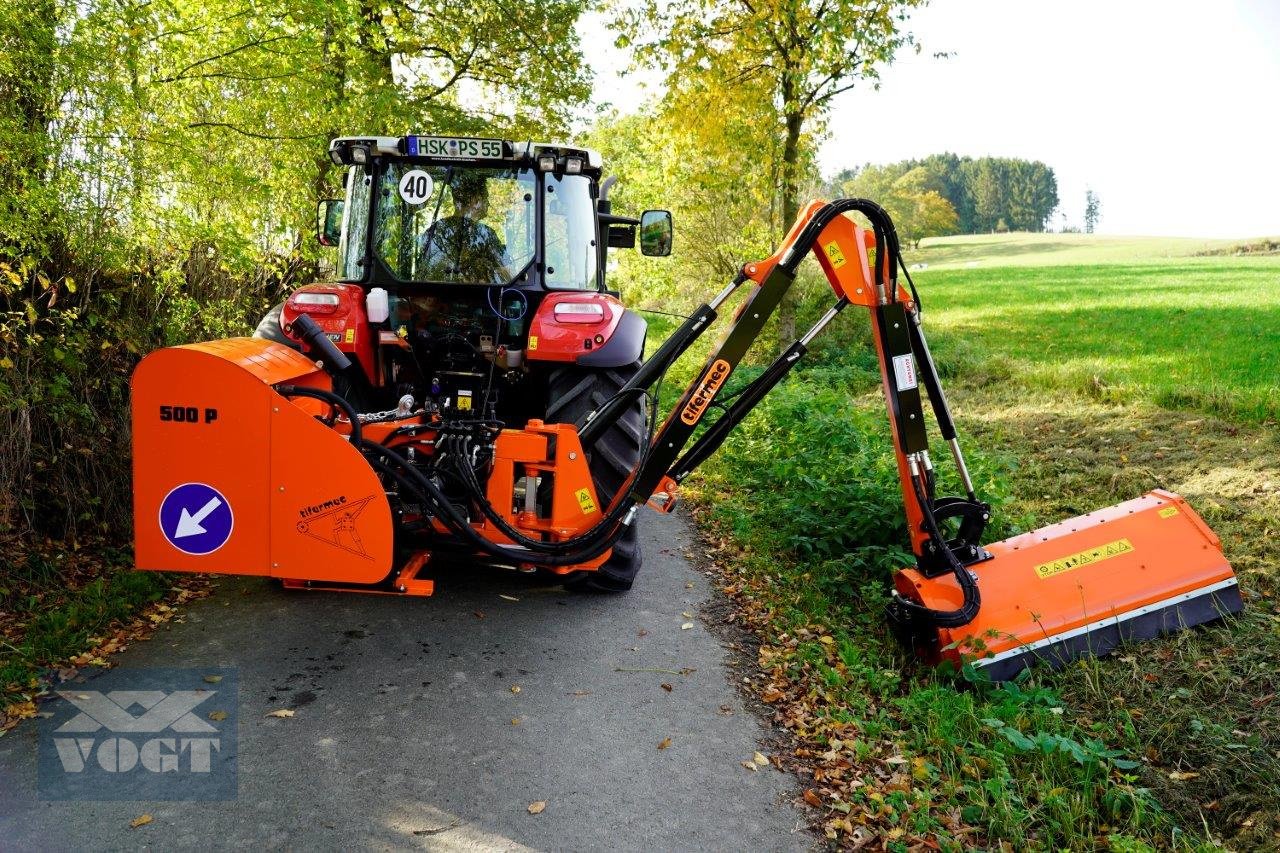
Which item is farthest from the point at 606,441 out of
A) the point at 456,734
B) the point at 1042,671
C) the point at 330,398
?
the point at 1042,671

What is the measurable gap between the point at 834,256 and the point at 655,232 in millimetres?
1757

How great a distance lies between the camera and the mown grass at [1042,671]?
323 centimetres

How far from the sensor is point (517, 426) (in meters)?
5.43

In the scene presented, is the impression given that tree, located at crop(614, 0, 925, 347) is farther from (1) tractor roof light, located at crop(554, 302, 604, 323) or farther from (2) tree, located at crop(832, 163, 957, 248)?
(2) tree, located at crop(832, 163, 957, 248)

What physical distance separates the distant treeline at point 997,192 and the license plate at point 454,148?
267 ft

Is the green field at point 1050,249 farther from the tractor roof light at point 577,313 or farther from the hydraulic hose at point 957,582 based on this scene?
the hydraulic hose at point 957,582

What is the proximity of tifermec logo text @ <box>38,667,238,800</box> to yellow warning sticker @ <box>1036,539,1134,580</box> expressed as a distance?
11.9ft

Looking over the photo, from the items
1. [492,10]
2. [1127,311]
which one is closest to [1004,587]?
[492,10]

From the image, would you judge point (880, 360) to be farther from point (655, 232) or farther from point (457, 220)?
point (457, 220)

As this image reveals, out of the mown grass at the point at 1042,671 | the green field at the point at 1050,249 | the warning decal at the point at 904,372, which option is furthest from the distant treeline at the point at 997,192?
the warning decal at the point at 904,372

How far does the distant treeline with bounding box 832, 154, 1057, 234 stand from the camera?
83250 mm

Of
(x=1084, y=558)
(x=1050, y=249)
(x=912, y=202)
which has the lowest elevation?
Answer: (x=1084, y=558)

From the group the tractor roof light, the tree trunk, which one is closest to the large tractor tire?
the tractor roof light

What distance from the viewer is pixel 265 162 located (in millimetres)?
7344
